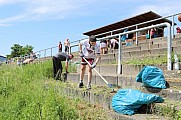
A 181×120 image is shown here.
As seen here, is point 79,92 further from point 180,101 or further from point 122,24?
point 122,24

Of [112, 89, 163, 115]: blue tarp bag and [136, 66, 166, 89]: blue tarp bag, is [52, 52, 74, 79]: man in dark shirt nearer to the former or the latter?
[136, 66, 166, 89]: blue tarp bag

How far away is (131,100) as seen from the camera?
4.98m

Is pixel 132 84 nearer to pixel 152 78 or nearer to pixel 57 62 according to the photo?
pixel 152 78

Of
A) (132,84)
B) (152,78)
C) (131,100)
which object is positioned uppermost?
(152,78)

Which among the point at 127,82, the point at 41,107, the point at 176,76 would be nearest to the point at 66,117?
the point at 41,107

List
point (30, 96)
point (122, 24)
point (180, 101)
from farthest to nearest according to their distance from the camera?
1. point (122, 24)
2. point (30, 96)
3. point (180, 101)

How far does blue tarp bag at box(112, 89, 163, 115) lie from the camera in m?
4.89

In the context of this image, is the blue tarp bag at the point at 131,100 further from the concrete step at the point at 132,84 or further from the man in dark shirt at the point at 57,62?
the man in dark shirt at the point at 57,62

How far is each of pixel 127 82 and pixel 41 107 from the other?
217cm

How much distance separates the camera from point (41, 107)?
5.50 metres

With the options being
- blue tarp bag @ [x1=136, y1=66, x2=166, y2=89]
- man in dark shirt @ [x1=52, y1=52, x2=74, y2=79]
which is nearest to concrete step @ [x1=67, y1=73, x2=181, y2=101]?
blue tarp bag @ [x1=136, y1=66, x2=166, y2=89]

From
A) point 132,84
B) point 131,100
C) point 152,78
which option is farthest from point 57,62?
point 131,100

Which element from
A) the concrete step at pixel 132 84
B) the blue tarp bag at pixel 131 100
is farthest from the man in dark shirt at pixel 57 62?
the blue tarp bag at pixel 131 100

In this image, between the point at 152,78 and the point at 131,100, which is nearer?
the point at 131,100
